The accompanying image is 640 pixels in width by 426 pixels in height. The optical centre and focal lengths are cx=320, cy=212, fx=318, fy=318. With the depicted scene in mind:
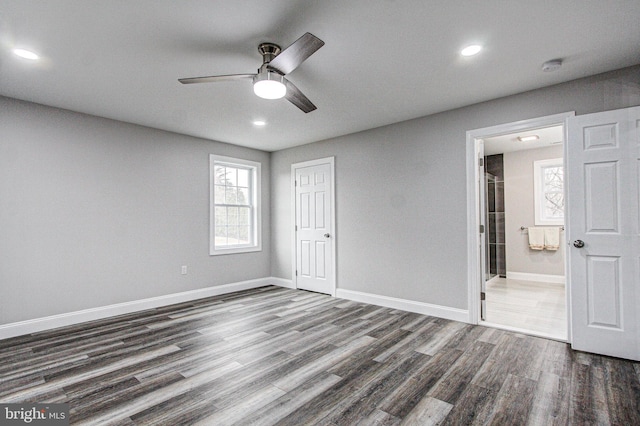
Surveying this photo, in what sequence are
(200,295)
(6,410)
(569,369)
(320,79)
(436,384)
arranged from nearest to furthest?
1. (6,410)
2. (436,384)
3. (569,369)
4. (320,79)
5. (200,295)

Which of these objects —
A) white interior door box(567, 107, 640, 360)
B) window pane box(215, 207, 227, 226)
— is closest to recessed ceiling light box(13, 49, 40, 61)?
window pane box(215, 207, 227, 226)

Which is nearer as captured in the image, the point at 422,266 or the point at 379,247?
the point at 422,266

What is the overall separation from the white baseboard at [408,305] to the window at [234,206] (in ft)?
6.55

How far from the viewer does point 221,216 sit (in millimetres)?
5445

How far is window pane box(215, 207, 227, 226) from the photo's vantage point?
5.38m

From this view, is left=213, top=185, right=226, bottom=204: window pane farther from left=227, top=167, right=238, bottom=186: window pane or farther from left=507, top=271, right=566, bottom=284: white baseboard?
left=507, top=271, right=566, bottom=284: white baseboard

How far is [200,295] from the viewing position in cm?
497

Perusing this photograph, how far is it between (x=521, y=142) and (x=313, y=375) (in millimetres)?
5517

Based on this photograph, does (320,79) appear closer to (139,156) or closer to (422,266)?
(422,266)

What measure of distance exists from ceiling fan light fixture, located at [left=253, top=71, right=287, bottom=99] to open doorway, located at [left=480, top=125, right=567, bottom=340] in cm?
439

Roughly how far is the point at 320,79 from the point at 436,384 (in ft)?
9.13

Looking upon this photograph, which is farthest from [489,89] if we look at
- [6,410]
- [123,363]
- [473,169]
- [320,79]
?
[6,410]

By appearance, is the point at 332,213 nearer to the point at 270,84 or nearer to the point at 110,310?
the point at 270,84

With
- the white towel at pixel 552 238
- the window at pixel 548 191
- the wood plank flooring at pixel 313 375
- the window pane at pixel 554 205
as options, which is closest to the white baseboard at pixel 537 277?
Result: the white towel at pixel 552 238
